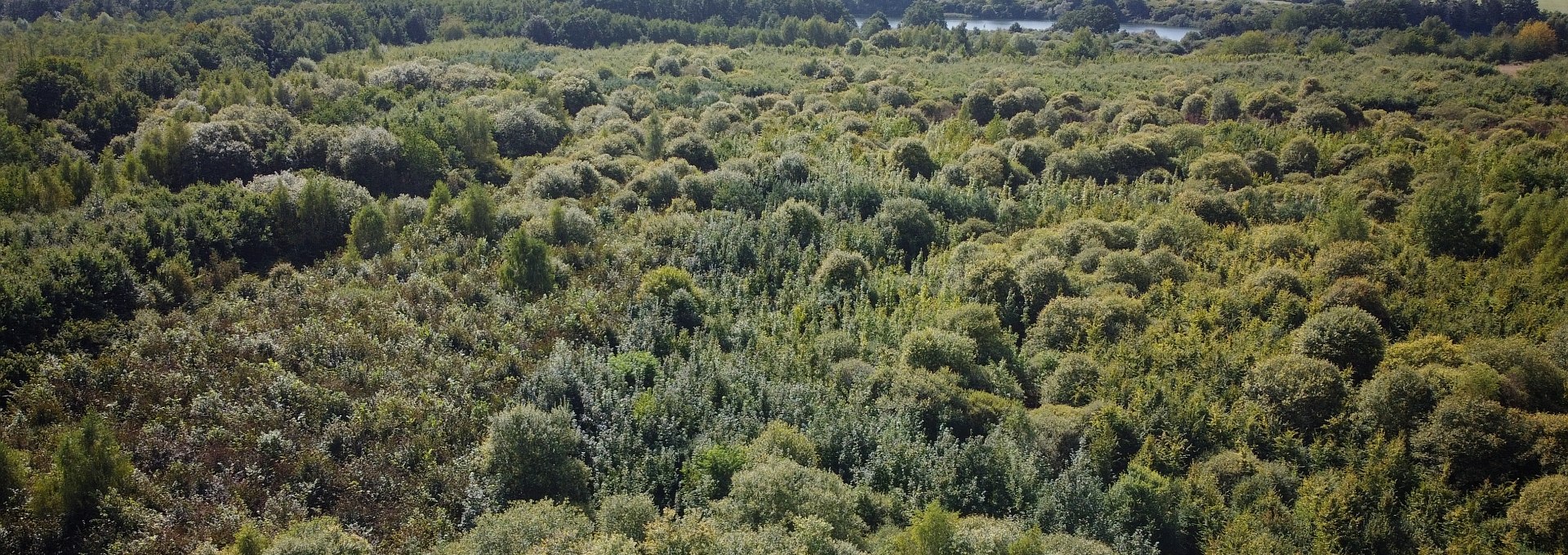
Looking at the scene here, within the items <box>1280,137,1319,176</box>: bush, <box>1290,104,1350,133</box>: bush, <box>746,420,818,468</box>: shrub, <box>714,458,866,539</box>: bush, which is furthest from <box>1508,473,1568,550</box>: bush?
<box>1290,104,1350,133</box>: bush

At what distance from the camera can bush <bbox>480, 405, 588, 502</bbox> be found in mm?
10688

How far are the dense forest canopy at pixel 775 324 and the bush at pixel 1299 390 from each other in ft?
0.18

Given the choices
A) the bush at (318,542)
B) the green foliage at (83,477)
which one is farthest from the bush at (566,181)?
the bush at (318,542)

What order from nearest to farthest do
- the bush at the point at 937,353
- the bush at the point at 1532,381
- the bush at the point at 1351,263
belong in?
the bush at the point at 1532,381 < the bush at the point at 937,353 < the bush at the point at 1351,263

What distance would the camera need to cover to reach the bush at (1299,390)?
11.9 m

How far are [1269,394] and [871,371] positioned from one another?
5795 millimetres

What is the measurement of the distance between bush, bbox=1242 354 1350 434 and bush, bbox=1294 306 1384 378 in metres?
0.45

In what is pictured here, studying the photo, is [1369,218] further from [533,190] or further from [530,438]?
[533,190]

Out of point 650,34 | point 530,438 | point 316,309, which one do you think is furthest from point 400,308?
point 650,34

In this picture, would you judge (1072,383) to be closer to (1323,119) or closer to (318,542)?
(318,542)

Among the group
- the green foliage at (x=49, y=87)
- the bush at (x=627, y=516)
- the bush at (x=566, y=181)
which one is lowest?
the bush at (x=627, y=516)

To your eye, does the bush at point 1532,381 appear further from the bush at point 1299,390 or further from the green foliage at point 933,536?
the green foliage at point 933,536

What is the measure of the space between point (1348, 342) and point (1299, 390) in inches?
67.1

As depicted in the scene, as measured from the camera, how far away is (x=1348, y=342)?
12.9 m
